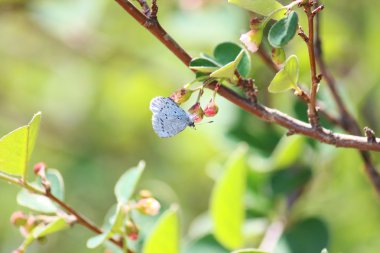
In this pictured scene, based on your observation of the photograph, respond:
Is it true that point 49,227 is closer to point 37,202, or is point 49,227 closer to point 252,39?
point 37,202

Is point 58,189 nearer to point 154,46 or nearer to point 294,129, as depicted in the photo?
point 294,129

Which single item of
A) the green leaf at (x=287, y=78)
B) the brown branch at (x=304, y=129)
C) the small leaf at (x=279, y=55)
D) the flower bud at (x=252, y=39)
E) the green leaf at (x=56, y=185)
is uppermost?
the flower bud at (x=252, y=39)

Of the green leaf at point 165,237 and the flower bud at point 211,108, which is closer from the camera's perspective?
the flower bud at point 211,108

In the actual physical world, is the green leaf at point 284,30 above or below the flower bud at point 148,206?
above

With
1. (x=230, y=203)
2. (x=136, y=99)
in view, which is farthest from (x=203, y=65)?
(x=136, y=99)

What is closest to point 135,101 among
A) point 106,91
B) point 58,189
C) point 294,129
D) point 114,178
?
point 106,91

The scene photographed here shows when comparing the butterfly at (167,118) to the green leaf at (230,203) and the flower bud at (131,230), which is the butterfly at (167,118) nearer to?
the flower bud at (131,230)

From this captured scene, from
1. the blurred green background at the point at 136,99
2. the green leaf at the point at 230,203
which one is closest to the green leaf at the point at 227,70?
the green leaf at the point at 230,203

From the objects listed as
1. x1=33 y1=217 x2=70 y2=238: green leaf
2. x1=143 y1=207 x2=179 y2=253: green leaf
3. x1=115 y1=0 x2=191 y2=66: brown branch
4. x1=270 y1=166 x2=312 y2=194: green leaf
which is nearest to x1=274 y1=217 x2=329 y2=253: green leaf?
x1=270 y1=166 x2=312 y2=194: green leaf

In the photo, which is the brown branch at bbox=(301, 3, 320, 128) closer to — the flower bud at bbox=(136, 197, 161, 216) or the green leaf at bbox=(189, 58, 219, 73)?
the green leaf at bbox=(189, 58, 219, 73)
